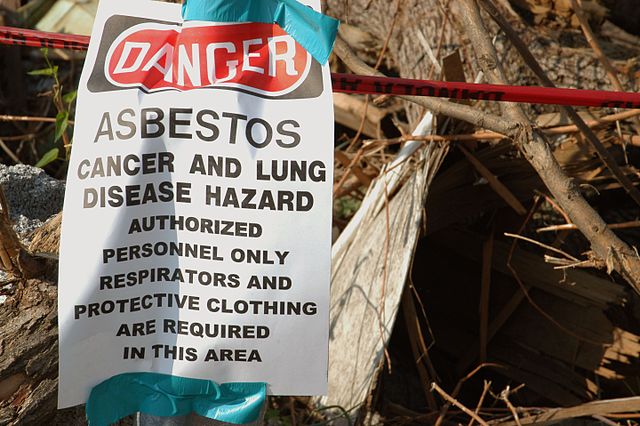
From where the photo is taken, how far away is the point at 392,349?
159 inches

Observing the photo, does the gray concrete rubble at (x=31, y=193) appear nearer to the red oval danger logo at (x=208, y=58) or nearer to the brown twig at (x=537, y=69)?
the red oval danger logo at (x=208, y=58)

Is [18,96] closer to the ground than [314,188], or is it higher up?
higher up

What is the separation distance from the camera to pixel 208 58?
168cm

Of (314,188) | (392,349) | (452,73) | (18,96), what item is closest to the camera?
(314,188)

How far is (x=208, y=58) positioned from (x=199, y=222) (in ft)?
1.22

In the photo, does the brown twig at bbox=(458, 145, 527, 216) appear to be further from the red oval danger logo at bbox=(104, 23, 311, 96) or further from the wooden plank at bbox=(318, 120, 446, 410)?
the red oval danger logo at bbox=(104, 23, 311, 96)

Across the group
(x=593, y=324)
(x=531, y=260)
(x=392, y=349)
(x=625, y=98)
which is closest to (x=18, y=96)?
(x=392, y=349)

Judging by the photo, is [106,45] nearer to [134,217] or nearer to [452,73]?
[134,217]

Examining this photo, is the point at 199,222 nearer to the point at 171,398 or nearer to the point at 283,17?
the point at 171,398

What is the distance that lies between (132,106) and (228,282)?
1.45 ft

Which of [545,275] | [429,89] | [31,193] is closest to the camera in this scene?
[429,89]

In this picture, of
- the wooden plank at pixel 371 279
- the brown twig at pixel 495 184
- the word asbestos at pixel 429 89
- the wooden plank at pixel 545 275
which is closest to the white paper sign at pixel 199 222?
the word asbestos at pixel 429 89

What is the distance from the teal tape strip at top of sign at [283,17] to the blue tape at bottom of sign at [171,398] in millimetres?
770

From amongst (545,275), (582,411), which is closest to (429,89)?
(582,411)
